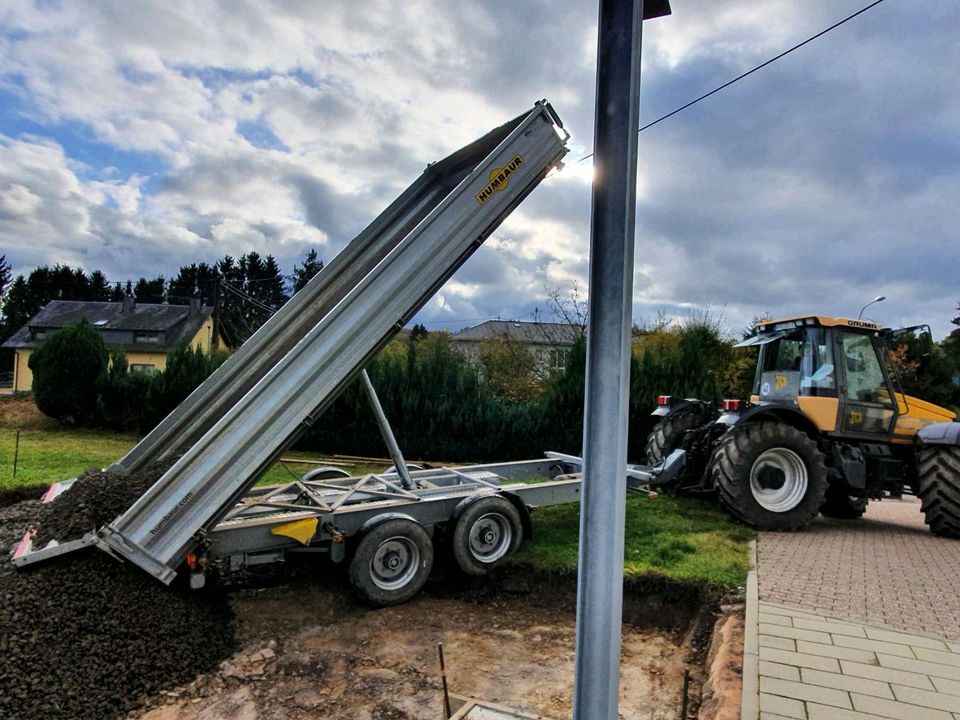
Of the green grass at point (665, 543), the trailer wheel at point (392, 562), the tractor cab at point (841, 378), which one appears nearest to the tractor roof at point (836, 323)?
the tractor cab at point (841, 378)

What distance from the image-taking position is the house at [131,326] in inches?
1460

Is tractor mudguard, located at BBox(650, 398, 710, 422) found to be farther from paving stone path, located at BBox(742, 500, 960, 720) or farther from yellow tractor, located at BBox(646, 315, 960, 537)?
paving stone path, located at BBox(742, 500, 960, 720)

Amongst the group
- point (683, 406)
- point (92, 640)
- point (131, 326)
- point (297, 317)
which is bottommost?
point (92, 640)

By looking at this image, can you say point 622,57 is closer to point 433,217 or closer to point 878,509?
point 433,217

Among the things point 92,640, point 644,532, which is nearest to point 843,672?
point 644,532

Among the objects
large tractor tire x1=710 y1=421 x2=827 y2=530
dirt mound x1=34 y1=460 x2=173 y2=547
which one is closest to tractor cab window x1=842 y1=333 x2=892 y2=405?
large tractor tire x1=710 y1=421 x2=827 y2=530

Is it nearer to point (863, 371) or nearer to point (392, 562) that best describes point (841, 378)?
point (863, 371)

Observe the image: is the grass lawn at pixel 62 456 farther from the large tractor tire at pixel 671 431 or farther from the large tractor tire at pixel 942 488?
the large tractor tire at pixel 942 488

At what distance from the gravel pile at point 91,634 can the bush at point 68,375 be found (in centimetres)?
1202

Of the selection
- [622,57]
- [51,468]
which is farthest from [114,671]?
[51,468]

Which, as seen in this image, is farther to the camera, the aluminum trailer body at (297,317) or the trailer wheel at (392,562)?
the aluminum trailer body at (297,317)

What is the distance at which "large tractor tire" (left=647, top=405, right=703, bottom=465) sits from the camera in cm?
868

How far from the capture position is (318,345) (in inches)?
165

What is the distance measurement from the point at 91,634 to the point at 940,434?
27.5 feet
